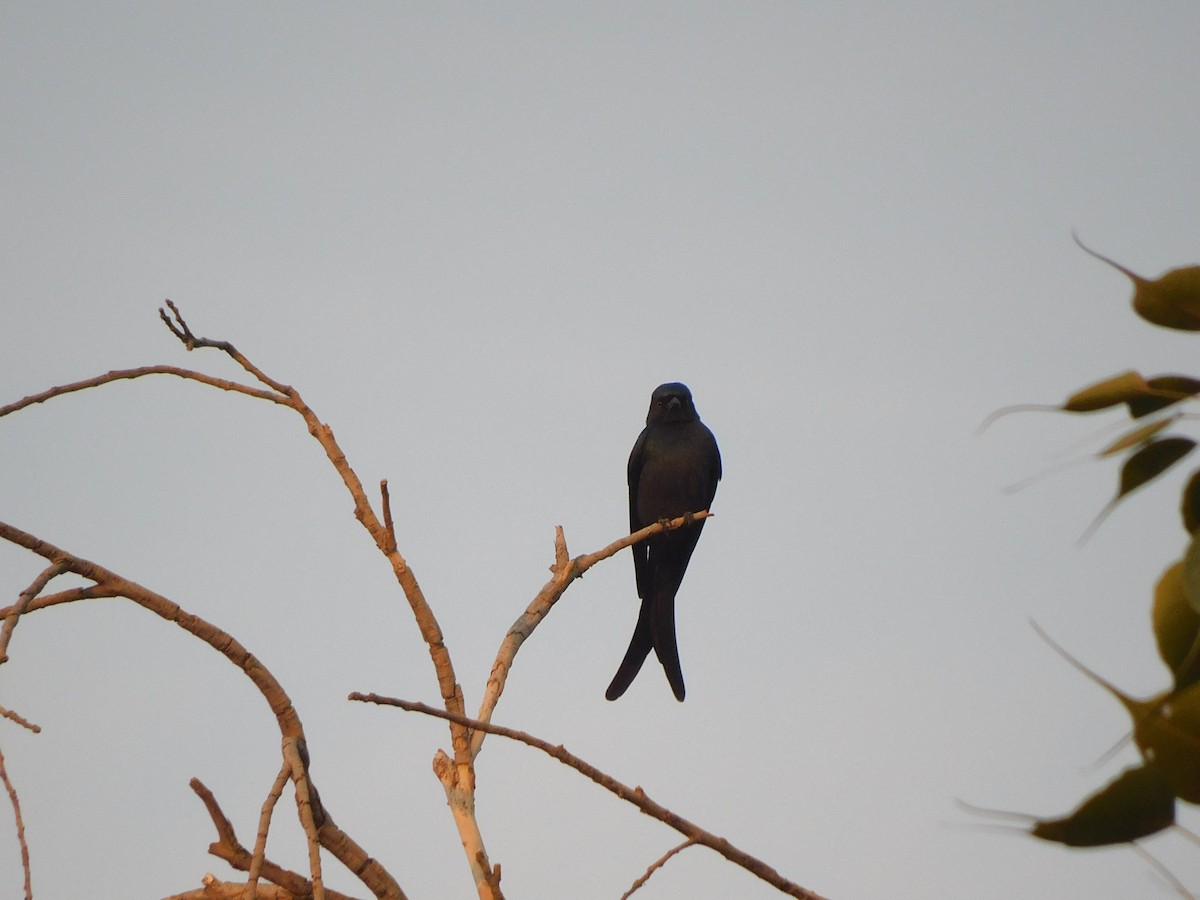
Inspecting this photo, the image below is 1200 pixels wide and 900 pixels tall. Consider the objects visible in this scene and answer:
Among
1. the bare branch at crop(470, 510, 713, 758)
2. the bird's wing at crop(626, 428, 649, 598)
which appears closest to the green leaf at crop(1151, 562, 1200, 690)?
the bare branch at crop(470, 510, 713, 758)

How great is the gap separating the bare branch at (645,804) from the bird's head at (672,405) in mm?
5948

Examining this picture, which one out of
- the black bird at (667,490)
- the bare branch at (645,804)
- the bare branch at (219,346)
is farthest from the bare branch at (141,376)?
the black bird at (667,490)

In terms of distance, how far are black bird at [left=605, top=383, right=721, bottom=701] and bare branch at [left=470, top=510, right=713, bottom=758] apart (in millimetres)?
3159

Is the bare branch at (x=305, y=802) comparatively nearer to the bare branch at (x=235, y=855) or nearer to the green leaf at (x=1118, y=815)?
the bare branch at (x=235, y=855)

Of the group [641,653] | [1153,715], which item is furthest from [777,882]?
[641,653]

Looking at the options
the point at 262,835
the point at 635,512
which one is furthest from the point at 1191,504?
the point at 635,512

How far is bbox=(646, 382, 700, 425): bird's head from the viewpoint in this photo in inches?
293

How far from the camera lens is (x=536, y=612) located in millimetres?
3037

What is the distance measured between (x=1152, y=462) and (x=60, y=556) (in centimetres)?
196

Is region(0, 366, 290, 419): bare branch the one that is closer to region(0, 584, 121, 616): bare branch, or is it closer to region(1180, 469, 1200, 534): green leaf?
region(0, 584, 121, 616): bare branch

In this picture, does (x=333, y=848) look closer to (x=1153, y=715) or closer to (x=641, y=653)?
(x=1153, y=715)

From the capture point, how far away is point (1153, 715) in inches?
30.8

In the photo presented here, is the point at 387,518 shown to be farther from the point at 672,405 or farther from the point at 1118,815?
the point at 672,405

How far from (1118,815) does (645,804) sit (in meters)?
0.71
